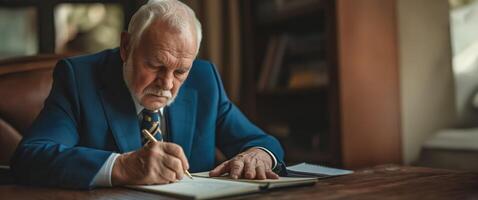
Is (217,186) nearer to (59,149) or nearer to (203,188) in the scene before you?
(203,188)

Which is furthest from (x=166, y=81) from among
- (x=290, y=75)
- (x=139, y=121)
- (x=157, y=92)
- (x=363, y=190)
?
(x=290, y=75)

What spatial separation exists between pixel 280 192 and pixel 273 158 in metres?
0.29

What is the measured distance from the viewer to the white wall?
90.0 inches

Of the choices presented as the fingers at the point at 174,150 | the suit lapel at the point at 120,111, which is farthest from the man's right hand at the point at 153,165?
the suit lapel at the point at 120,111

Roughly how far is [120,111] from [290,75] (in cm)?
154

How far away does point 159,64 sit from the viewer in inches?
49.4

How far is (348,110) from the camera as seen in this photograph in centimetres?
221

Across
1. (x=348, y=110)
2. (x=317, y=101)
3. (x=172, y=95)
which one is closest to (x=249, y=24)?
(x=317, y=101)

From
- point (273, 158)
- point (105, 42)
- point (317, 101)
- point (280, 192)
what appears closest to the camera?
point (280, 192)

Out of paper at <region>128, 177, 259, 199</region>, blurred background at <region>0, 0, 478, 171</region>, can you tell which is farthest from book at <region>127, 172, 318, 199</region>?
blurred background at <region>0, 0, 478, 171</region>

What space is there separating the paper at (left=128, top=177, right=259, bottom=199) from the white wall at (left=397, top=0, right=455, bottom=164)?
1499 millimetres

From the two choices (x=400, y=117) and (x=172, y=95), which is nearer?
(x=172, y=95)

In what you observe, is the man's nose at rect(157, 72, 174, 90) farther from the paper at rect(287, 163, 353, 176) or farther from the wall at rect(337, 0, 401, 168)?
the wall at rect(337, 0, 401, 168)

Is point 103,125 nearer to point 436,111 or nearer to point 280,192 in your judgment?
point 280,192
